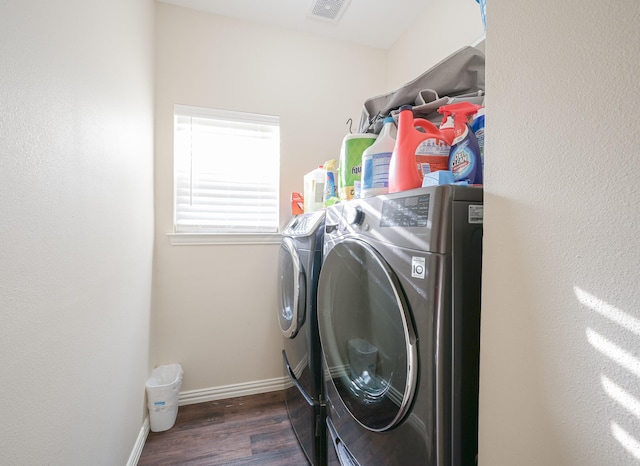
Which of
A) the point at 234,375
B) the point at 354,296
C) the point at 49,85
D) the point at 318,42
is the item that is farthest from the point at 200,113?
the point at 234,375

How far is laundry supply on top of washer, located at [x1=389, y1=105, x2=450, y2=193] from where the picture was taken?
0.79 metres

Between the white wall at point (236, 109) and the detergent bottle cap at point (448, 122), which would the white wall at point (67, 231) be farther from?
the detergent bottle cap at point (448, 122)

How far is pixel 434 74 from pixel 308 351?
130 centimetres

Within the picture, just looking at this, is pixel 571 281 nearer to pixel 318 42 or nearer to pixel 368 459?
pixel 368 459

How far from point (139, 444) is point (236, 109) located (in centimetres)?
208

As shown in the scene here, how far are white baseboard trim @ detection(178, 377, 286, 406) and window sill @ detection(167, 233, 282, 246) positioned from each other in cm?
96

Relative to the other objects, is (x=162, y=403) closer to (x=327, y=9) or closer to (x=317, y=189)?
(x=317, y=189)

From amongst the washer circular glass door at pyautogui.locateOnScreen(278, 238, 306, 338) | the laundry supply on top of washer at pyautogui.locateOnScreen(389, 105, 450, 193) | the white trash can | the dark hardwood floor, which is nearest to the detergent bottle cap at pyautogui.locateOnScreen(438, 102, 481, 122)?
the laundry supply on top of washer at pyautogui.locateOnScreen(389, 105, 450, 193)

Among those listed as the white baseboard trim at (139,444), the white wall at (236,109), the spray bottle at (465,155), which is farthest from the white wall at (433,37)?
the white baseboard trim at (139,444)

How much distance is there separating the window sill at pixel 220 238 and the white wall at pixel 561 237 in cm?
160

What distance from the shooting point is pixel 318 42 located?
2117 mm

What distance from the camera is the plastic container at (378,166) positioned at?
896mm

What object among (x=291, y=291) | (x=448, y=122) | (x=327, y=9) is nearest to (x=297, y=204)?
(x=291, y=291)

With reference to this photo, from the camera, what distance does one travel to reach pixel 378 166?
91cm
